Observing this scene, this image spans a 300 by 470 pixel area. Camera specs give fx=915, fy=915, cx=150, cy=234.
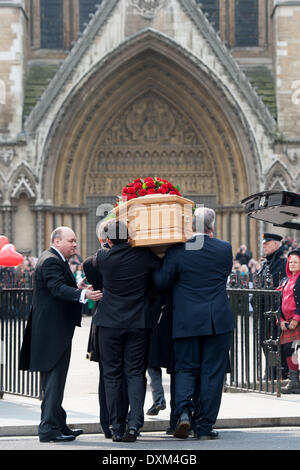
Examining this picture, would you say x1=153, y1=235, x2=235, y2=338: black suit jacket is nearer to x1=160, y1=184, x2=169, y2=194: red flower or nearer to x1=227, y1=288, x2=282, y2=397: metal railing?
x1=160, y1=184, x2=169, y2=194: red flower

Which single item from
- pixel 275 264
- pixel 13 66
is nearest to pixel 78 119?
pixel 13 66

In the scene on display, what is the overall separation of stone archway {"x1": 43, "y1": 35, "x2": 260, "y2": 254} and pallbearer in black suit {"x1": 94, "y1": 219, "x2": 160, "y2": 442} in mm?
16501

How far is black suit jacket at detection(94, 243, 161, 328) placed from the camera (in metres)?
7.09

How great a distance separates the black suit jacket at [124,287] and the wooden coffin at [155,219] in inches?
5.2

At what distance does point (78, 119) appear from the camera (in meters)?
24.1

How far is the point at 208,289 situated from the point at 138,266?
0.61 meters

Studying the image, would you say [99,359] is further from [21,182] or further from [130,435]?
[21,182]

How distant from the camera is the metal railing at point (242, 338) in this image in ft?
30.9

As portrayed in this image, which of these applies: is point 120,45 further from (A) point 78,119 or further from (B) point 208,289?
(B) point 208,289

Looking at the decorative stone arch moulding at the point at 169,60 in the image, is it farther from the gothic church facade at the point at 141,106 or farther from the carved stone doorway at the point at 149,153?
the carved stone doorway at the point at 149,153

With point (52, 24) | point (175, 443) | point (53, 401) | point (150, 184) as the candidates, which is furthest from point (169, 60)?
point (175, 443)

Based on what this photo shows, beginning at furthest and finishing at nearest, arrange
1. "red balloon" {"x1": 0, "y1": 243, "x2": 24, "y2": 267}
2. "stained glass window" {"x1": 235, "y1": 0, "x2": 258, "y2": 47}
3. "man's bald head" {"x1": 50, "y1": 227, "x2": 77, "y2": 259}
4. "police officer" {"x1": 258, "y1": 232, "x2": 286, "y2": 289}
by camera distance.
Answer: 1. "stained glass window" {"x1": 235, "y1": 0, "x2": 258, "y2": 47}
2. "red balloon" {"x1": 0, "y1": 243, "x2": 24, "y2": 267}
3. "police officer" {"x1": 258, "y1": 232, "x2": 286, "y2": 289}
4. "man's bald head" {"x1": 50, "y1": 227, "x2": 77, "y2": 259}

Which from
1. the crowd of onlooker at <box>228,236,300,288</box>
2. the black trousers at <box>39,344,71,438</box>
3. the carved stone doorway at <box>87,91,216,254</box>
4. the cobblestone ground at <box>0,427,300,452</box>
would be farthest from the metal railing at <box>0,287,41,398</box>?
the carved stone doorway at <box>87,91,216,254</box>
